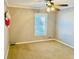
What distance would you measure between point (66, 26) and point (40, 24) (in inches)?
70.0

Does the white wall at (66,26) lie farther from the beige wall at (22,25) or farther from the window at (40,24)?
the beige wall at (22,25)

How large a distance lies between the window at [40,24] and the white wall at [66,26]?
96cm

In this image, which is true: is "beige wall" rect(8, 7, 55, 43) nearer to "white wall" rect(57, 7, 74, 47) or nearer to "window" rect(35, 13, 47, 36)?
"window" rect(35, 13, 47, 36)

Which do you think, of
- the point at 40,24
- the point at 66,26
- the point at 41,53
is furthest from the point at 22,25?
the point at 66,26

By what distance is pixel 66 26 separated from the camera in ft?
19.6

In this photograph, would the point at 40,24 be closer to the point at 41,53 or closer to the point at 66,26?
the point at 66,26

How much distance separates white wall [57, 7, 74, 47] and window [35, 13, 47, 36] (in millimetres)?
960

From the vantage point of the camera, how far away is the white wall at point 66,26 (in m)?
5.42
